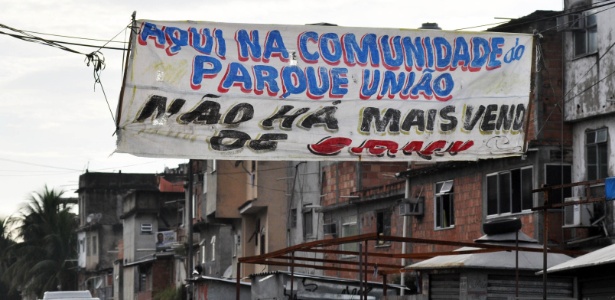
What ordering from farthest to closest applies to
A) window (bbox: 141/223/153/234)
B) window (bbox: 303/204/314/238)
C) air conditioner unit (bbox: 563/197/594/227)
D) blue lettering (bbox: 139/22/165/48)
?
1. window (bbox: 141/223/153/234)
2. window (bbox: 303/204/314/238)
3. air conditioner unit (bbox: 563/197/594/227)
4. blue lettering (bbox: 139/22/165/48)

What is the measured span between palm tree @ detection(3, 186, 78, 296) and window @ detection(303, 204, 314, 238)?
42.9 metres

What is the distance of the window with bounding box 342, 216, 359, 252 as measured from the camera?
142ft

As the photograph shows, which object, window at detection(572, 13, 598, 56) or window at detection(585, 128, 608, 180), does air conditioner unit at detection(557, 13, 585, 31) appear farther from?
window at detection(585, 128, 608, 180)

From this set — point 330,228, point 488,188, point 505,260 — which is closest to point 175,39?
point 505,260

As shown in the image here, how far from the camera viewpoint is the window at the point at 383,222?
4009cm

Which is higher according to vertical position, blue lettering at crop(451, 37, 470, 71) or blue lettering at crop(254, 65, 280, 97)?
blue lettering at crop(451, 37, 470, 71)

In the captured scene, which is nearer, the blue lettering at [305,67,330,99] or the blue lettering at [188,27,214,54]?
the blue lettering at [188,27,214,54]

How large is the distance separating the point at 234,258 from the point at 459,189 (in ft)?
84.4

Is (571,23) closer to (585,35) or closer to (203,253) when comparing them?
(585,35)

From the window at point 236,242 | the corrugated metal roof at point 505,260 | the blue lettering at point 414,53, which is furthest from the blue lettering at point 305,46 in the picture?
the window at point 236,242

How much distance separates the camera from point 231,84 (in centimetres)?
1590

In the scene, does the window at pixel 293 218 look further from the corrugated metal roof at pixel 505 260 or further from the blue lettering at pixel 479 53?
the blue lettering at pixel 479 53

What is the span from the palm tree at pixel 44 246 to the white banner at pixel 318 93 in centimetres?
7474

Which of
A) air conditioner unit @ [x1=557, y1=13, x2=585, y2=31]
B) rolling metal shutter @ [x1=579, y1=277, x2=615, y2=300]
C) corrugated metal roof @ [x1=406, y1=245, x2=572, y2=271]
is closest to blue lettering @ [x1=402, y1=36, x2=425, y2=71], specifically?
rolling metal shutter @ [x1=579, y1=277, x2=615, y2=300]
